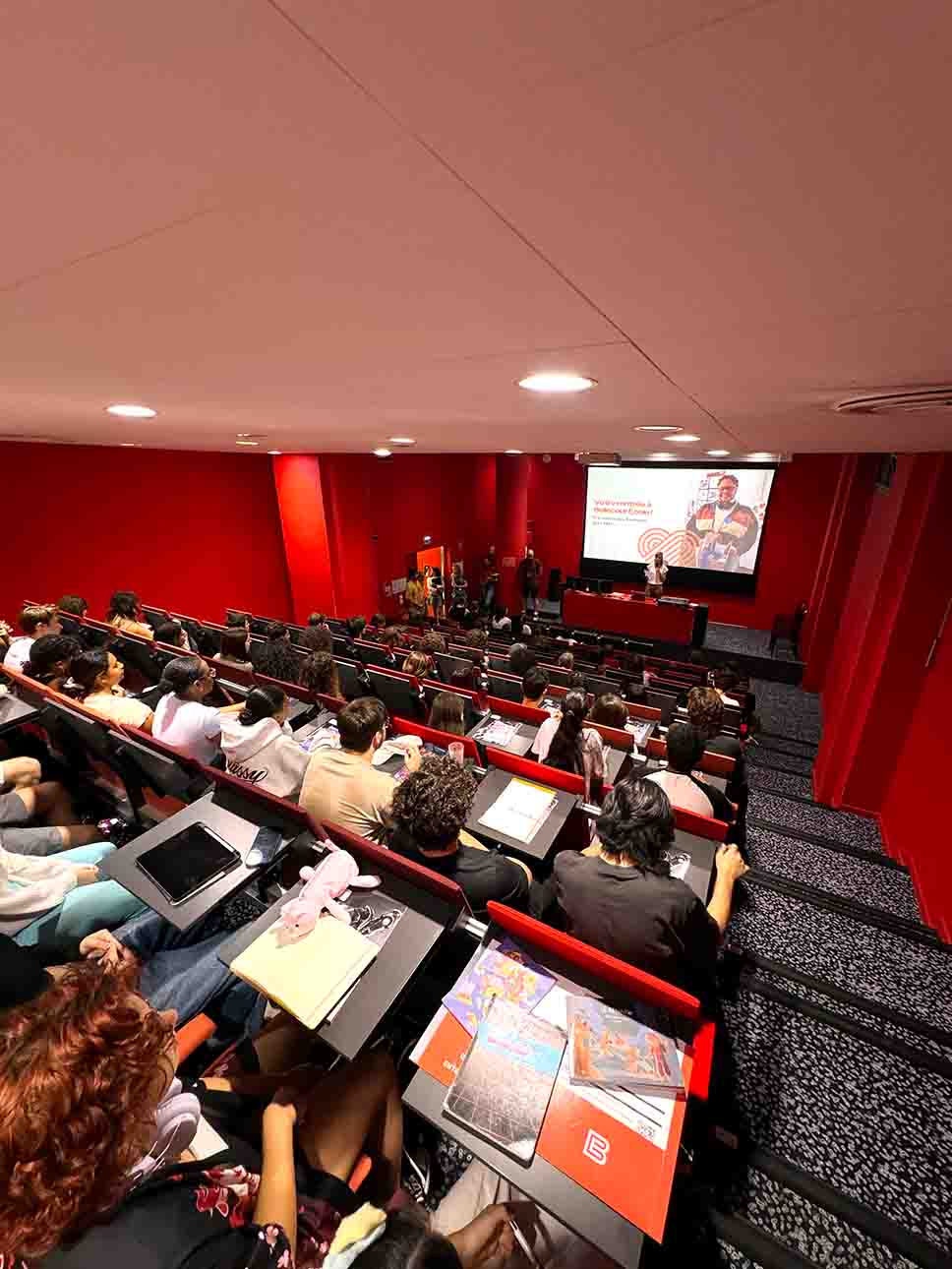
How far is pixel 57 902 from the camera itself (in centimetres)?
218

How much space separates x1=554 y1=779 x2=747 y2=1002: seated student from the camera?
1851 mm

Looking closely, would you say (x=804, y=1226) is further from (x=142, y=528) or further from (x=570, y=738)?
(x=142, y=528)

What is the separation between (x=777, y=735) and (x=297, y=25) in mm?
7924

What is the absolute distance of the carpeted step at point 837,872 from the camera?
343 cm

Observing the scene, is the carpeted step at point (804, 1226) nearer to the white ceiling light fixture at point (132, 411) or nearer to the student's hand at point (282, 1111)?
the student's hand at point (282, 1111)

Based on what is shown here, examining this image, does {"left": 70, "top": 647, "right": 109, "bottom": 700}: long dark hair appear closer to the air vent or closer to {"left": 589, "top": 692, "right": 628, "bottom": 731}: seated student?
{"left": 589, "top": 692, "right": 628, "bottom": 731}: seated student

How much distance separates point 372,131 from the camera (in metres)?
0.54

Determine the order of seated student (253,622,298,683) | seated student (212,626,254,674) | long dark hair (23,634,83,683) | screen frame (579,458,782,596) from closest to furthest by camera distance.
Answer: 1. long dark hair (23,634,83,683)
2. seated student (253,622,298,683)
3. seated student (212,626,254,674)
4. screen frame (579,458,782,596)

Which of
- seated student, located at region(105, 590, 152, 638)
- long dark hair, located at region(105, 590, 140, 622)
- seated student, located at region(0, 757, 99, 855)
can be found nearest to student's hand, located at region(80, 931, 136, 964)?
seated student, located at region(0, 757, 99, 855)

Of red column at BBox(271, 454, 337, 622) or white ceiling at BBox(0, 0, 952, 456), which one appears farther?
red column at BBox(271, 454, 337, 622)

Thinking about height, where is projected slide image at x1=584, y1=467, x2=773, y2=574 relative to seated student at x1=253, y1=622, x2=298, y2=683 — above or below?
above

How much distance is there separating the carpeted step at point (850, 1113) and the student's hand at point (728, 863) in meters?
0.79

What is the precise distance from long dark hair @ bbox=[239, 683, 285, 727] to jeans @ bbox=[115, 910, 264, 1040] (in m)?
1.17

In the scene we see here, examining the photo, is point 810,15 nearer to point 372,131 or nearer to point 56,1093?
point 372,131
